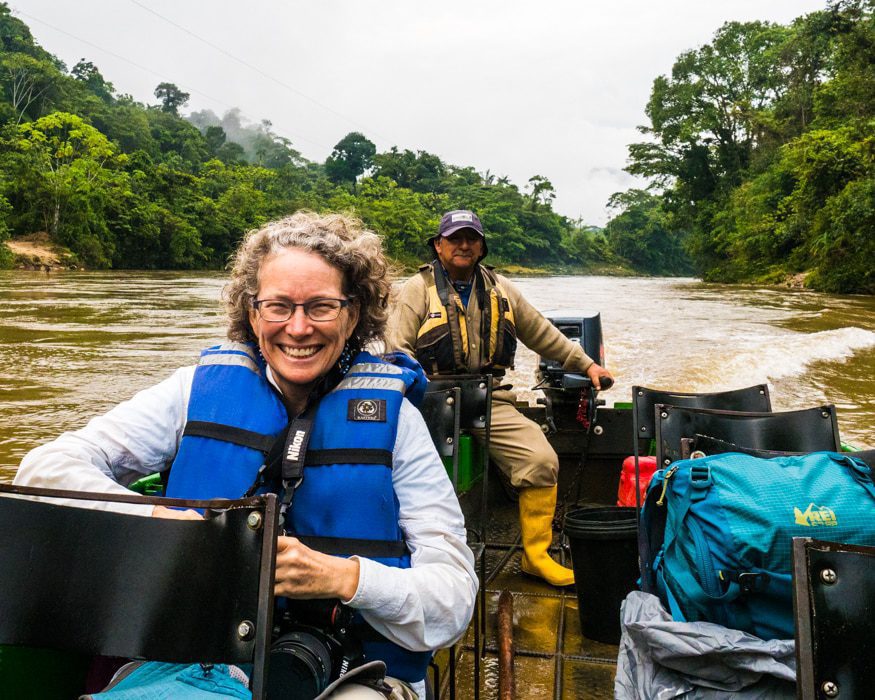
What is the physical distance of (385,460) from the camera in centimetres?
154

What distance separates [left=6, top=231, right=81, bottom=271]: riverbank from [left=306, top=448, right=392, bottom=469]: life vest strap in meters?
36.0

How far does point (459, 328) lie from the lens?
3.50 metres

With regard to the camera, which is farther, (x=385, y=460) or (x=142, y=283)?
(x=142, y=283)

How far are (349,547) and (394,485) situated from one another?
17 centimetres

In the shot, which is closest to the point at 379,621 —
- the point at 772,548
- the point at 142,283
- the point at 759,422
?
the point at 772,548

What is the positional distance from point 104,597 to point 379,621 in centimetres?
48

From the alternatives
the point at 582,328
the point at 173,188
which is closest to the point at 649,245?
the point at 173,188

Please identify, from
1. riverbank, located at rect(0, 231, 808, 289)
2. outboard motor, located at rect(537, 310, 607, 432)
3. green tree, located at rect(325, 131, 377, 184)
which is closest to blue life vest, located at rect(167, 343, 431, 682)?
outboard motor, located at rect(537, 310, 607, 432)

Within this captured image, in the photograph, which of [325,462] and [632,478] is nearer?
[325,462]

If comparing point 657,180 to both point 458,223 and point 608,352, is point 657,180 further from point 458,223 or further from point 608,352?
point 458,223

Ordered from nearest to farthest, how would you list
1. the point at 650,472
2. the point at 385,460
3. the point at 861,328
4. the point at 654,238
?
1. the point at 385,460
2. the point at 650,472
3. the point at 861,328
4. the point at 654,238

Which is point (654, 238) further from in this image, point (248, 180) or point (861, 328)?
point (861, 328)

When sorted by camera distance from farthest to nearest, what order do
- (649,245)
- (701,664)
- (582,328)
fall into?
(649,245)
(582,328)
(701,664)

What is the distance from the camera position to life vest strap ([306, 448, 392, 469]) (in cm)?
152
